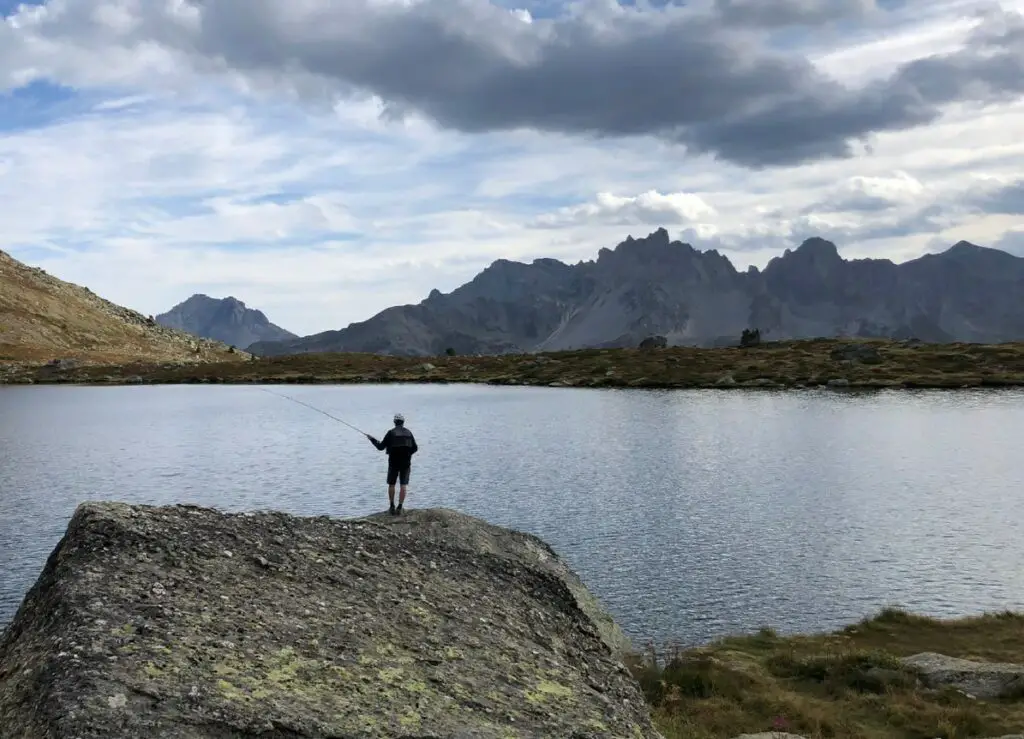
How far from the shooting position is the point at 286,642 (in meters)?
14.0

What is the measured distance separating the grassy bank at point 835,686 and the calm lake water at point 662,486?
2743 millimetres

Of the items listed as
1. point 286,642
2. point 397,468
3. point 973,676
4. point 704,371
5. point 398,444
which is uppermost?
point 704,371

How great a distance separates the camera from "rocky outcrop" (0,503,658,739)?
11523 mm

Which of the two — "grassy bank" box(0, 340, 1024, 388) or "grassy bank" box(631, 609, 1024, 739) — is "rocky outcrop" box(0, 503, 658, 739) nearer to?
"grassy bank" box(631, 609, 1024, 739)

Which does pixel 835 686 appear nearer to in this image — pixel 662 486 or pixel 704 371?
pixel 662 486

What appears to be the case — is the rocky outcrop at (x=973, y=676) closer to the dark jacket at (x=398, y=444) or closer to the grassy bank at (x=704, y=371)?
the dark jacket at (x=398, y=444)

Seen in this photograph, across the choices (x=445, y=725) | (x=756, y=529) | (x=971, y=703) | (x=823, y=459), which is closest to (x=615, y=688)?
(x=445, y=725)

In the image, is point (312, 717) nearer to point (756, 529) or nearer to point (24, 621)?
point (24, 621)

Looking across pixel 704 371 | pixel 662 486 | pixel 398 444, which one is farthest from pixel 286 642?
pixel 704 371

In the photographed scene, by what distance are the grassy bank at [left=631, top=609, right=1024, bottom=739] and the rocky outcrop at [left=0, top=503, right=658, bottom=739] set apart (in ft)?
16.9

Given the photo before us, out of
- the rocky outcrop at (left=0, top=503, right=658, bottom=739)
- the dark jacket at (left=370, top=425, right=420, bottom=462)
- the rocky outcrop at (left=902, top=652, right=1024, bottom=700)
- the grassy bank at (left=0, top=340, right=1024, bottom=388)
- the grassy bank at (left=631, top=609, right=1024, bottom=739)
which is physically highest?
the grassy bank at (left=0, top=340, right=1024, bottom=388)

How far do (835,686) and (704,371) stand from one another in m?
150

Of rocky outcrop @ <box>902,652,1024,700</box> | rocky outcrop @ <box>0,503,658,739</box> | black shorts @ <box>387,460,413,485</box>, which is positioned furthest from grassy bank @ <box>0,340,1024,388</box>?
rocky outcrop @ <box>0,503,658,739</box>

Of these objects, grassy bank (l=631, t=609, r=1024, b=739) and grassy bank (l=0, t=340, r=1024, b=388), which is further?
grassy bank (l=0, t=340, r=1024, b=388)
